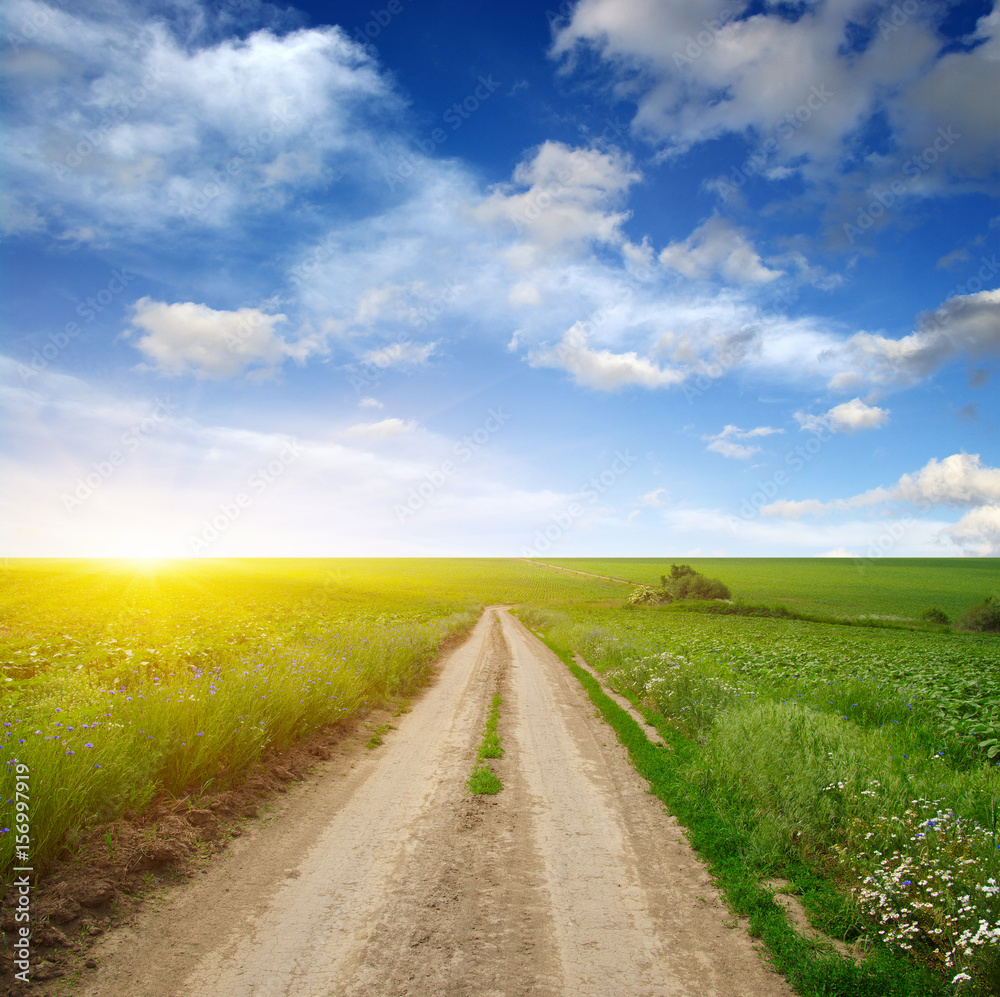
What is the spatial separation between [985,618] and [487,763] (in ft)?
167

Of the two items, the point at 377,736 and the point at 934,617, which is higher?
the point at 377,736

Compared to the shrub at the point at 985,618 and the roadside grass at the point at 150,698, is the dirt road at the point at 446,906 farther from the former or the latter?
the shrub at the point at 985,618

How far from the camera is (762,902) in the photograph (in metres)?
5.02

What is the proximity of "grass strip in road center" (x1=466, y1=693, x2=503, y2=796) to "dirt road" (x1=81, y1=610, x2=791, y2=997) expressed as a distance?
0.21 meters

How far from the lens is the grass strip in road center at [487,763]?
7.70m

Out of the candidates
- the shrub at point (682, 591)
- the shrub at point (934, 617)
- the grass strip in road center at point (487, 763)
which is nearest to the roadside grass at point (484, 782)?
the grass strip in road center at point (487, 763)

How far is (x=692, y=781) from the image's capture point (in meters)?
7.99

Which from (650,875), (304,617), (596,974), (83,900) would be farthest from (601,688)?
(304,617)

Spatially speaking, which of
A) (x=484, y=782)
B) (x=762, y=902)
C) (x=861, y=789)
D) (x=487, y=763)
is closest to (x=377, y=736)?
A: (x=487, y=763)

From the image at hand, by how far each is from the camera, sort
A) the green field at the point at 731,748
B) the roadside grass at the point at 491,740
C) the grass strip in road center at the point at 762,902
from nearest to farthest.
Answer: the grass strip in road center at the point at 762,902 → the green field at the point at 731,748 → the roadside grass at the point at 491,740

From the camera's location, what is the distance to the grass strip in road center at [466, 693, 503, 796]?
7.70 m

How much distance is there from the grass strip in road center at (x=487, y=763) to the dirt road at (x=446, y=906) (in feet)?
0.68

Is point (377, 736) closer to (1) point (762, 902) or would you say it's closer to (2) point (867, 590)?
(1) point (762, 902)

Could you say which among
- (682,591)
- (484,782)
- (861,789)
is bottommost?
(682,591)
